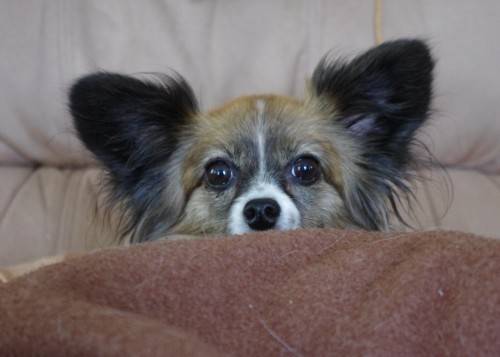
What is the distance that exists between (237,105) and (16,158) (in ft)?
2.97

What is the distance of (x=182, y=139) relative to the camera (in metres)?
2.04

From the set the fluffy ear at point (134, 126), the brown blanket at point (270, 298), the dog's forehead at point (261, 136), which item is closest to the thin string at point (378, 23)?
the dog's forehead at point (261, 136)

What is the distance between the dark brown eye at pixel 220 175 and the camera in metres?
1.86

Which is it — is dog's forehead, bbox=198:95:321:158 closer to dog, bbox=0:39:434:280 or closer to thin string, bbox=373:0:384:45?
dog, bbox=0:39:434:280

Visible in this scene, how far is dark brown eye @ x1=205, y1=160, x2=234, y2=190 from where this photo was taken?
1861 mm

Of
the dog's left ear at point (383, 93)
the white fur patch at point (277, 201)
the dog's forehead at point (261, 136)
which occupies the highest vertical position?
the dog's left ear at point (383, 93)

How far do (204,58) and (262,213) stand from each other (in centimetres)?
81

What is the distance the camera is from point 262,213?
1.67 metres

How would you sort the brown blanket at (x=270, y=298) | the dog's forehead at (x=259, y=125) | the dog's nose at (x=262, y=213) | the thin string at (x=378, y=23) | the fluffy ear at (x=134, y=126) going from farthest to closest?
the thin string at (x=378, y=23) → the dog's forehead at (x=259, y=125) → the fluffy ear at (x=134, y=126) → the dog's nose at (x=262, y=213) → the brown blanket at (x=270, y=298)

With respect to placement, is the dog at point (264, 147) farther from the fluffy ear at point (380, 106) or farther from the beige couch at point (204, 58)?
the beige couch at point (204, 58)

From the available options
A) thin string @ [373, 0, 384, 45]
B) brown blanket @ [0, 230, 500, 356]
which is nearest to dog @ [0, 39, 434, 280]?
thin string @ [373, 0, 384, 45]

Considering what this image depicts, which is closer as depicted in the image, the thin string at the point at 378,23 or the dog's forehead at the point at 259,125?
the dog's forehead at the point at 259,125

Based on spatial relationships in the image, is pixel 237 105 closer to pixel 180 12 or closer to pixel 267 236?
pixel 180 12

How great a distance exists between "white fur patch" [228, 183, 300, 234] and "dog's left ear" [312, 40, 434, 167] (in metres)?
0.40
